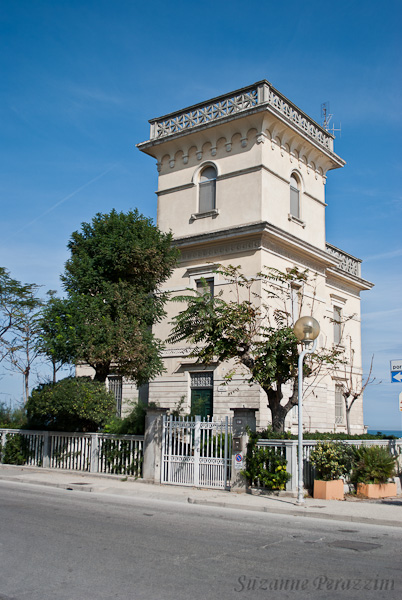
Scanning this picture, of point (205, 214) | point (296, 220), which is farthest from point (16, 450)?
point (296, 220)

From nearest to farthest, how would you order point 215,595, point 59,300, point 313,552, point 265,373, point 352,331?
point 215,595 < point 313,552 < point 265,373 < point 59,300 < point 352,331

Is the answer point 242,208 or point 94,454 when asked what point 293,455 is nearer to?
point 94,454

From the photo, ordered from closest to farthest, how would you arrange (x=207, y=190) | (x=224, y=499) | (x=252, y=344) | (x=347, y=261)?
(x=224, y=499) < (x=252, y=344) < (x=207, y=190) < (x=347, y=261)

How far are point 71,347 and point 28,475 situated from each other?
161 inches

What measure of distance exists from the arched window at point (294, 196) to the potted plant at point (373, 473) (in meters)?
14.0

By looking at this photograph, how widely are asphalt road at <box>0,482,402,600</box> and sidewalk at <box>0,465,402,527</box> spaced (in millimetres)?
470

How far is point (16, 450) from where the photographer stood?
806 inches

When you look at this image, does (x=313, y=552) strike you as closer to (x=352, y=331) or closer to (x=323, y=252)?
(x=323, y=252)

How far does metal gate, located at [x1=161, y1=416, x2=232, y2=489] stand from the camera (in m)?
15.0

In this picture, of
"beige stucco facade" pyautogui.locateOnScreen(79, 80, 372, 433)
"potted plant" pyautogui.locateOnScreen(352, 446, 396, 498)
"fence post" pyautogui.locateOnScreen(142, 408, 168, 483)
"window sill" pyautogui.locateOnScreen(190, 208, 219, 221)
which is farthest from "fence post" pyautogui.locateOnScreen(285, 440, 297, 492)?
"window sill" pyautogui.locateOnScreen(190, 208, 219, 221)

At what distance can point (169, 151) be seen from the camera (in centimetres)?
2706

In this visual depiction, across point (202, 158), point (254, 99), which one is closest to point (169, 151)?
point (202, 158)

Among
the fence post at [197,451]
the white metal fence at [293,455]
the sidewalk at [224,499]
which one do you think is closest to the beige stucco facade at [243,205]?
the fence post at [197,451]

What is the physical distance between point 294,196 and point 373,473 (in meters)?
15.2
